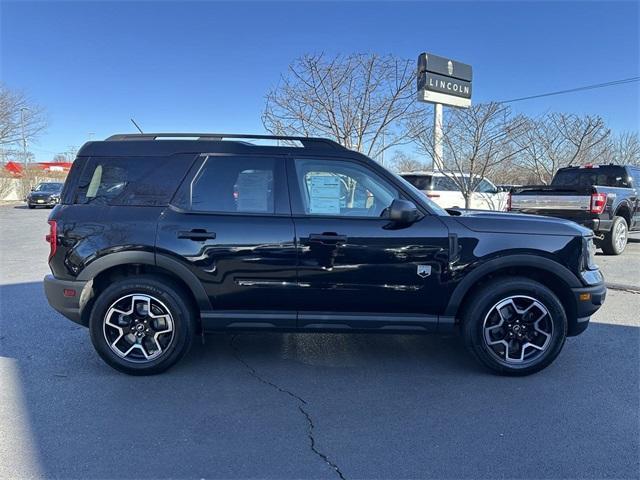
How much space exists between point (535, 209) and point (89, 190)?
336 inches

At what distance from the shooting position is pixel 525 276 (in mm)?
3844

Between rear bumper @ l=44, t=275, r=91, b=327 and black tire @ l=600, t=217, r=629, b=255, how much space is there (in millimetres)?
9718

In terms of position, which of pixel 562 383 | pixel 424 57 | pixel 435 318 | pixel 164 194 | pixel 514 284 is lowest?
pixel 562 383

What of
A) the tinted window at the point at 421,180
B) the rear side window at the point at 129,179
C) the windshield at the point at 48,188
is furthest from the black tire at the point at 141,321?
the windshield at the point at 48,188

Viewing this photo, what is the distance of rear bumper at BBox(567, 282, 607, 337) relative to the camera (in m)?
3.74

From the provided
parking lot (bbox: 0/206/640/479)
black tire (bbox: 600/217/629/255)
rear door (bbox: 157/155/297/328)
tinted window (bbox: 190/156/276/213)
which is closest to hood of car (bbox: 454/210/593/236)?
parking lot (bbox: 0/206/640/479)

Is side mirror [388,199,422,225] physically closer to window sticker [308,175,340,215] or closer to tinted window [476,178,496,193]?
window sticker [308,175,340,215]

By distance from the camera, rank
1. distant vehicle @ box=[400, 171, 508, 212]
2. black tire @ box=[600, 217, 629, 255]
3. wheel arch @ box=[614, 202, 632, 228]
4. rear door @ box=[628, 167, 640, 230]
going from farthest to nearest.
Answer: distant vehicle @ box=[400, 171, 508, 212], rear door @ box=[628, 167, 640, 230], wheel arch @ box=[614, 202, 632, 228], black tire @ box=[600, 217, 629, 255]

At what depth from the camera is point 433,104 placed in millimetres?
12492

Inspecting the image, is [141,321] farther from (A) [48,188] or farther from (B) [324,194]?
(A) [48,188]

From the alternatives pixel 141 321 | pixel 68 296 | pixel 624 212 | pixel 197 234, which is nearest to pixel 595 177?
pixel 624 212

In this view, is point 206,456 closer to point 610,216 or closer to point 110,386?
point 110,386

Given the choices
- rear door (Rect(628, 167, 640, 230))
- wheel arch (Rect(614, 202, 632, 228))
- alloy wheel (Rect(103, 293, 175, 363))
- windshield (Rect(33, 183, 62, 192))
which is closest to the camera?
alloy wheel (Rect(103, 293, 175, 363))

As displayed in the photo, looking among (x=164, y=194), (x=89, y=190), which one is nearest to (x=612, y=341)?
(x=164, y=194)
